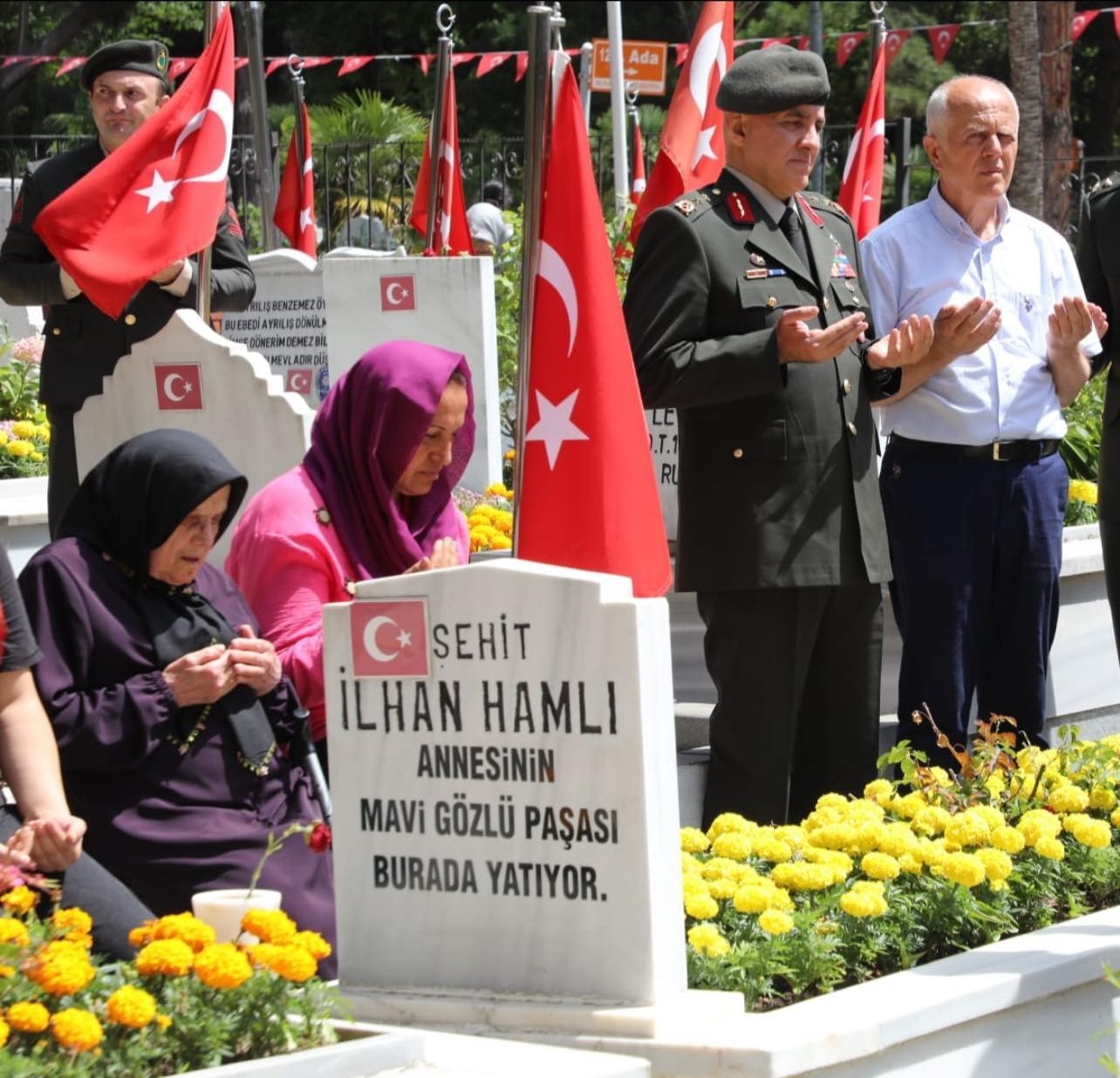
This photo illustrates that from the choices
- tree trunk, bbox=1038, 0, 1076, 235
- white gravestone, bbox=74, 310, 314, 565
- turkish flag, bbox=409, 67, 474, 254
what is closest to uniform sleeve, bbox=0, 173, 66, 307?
white gravestone, bbox=74, 310, 314, 565

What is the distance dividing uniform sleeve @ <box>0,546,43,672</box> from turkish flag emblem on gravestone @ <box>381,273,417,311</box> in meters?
6.16

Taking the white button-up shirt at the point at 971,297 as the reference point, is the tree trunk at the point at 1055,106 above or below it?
above

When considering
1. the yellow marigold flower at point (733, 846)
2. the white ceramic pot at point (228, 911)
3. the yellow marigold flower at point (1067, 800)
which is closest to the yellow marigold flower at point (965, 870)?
the yellow marigold flower at point (733, 846)

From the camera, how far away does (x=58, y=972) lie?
301 centimetres

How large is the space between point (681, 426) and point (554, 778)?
5.82 ft

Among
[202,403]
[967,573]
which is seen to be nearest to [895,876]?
[967,573]

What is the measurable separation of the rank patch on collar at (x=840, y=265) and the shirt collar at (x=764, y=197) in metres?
0.19

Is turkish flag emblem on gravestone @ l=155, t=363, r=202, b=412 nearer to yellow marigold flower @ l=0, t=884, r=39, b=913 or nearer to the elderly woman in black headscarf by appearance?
the elderly woman in black headscarf

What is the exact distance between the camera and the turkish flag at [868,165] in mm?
10414

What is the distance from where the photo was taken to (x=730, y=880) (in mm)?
4023

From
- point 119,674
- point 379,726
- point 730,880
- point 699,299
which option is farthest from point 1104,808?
point 119,674

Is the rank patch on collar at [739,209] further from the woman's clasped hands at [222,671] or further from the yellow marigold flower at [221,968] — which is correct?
the yellow marigold flower at [221,968]

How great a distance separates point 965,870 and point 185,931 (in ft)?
5.03

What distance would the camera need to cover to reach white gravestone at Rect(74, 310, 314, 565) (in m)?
6.60
